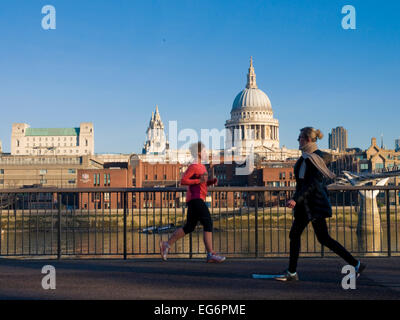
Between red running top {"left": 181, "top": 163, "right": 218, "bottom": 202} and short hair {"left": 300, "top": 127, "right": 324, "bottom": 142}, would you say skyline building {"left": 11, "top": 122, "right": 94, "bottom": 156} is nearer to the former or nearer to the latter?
red running top {"left": 181, "top": 163, "right": 218, "bottom": 202}

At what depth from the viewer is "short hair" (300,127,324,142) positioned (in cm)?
627

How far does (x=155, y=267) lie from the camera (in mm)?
7699

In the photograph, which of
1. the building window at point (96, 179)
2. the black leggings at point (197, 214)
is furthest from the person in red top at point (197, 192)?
the building window at point (96, 179)

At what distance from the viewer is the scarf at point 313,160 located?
612 cm

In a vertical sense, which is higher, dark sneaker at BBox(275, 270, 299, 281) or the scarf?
the scarf

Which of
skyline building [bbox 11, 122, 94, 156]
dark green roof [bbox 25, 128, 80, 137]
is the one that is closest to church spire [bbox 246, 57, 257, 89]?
skyline building [bbox 11, 122, 94, 156]

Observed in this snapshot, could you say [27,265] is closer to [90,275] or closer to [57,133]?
[90,275]

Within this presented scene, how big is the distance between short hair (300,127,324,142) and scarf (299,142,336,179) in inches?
2.7

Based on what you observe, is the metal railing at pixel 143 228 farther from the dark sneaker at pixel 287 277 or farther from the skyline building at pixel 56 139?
the skyline building at pixel 56 139

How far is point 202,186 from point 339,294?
2.55 m

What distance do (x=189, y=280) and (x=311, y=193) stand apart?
1781 mm

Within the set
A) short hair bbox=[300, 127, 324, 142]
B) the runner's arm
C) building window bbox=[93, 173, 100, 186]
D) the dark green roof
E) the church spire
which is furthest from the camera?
the dark green roof
